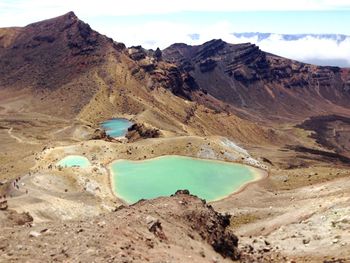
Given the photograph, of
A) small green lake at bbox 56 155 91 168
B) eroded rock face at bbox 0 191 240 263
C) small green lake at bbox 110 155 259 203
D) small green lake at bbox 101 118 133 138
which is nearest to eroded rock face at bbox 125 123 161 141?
small green lake at bbox 101 118 133 138

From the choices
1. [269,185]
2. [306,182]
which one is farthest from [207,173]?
[306,182]

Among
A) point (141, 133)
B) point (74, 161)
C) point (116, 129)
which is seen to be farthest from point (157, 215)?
point (116, 129)

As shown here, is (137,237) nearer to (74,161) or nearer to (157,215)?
(157,215)

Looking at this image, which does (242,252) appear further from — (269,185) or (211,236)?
(269,185)

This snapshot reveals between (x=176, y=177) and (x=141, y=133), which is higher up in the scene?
(x=176, y=177)

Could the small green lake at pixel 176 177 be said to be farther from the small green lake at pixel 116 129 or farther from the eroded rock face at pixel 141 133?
the small green lake at pixel 116 129

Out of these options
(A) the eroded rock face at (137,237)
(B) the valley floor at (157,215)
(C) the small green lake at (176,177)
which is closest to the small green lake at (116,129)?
(B) the valley floor at (157,215)
